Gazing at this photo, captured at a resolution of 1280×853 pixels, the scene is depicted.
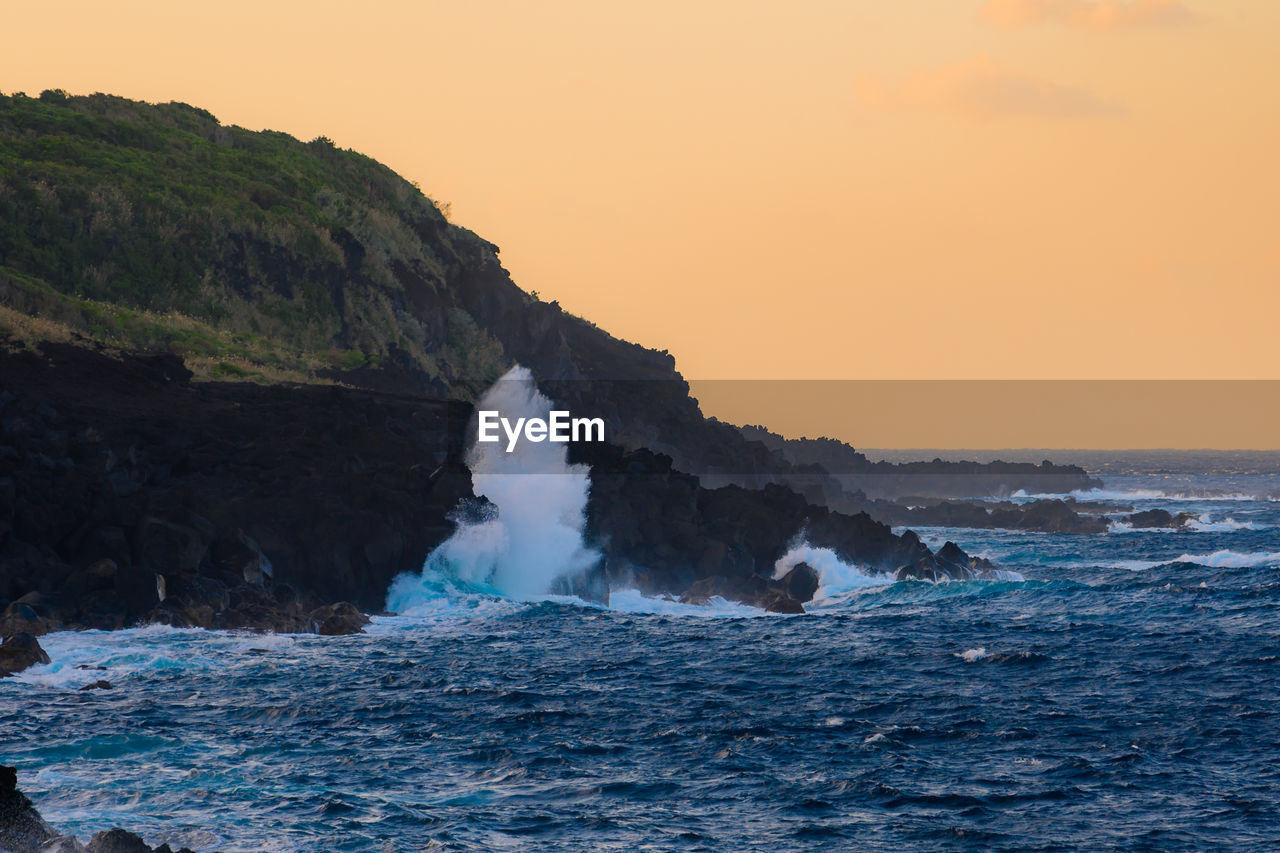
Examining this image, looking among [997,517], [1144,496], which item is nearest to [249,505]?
[997,517]

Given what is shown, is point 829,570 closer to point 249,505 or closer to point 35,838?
point 249,505

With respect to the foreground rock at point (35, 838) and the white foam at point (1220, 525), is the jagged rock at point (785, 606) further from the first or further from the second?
the white foam at point (1220, 525)

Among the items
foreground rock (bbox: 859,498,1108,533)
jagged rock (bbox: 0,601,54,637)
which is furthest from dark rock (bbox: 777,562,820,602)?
foreground rock (bbox: 859,498,1108,533)

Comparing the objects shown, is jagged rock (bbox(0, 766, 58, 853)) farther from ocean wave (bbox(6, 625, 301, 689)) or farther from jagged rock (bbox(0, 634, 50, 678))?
jagged rock (bbox(0, 634, 50, 678))

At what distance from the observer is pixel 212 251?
63.4 m

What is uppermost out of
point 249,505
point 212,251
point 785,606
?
point 212,251

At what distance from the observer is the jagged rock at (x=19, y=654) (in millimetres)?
25031

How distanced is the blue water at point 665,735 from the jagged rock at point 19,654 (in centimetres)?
33

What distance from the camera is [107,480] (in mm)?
33969

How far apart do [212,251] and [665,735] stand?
48.4m

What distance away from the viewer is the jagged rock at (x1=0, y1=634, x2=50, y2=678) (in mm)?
25031

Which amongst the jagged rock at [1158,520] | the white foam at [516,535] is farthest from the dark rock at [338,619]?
the jagged rock at [1158,520]

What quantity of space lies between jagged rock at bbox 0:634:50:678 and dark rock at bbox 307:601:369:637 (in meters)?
7.90

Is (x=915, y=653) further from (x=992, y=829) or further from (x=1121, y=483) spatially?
(x=1121, y=483)
